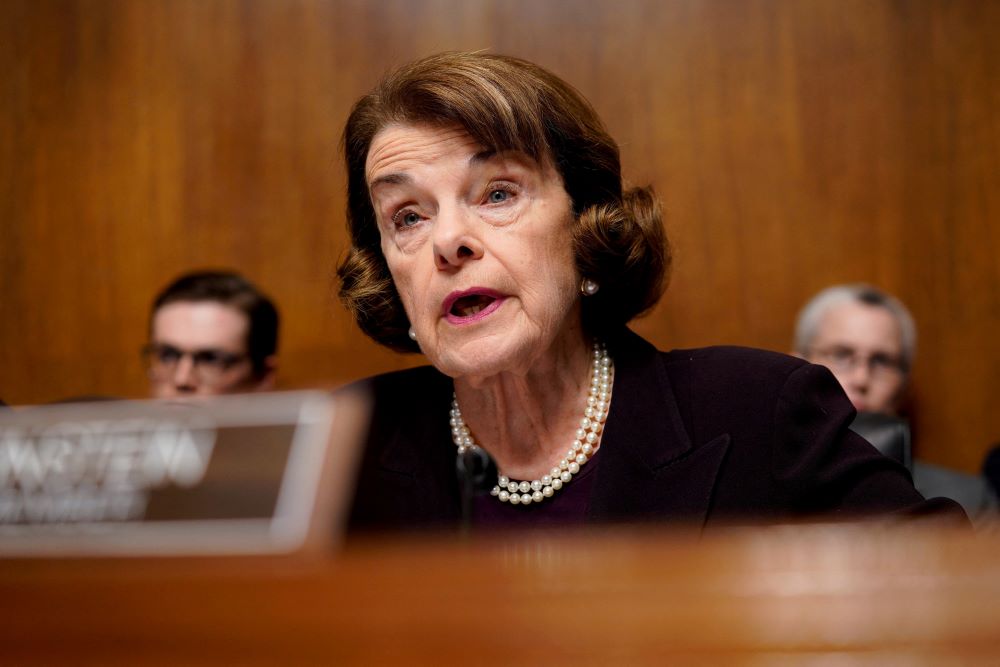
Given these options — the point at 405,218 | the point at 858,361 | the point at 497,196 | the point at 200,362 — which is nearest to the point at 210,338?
the point at 200,362

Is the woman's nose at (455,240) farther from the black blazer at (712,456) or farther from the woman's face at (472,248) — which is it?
the black blazer at (712,456)

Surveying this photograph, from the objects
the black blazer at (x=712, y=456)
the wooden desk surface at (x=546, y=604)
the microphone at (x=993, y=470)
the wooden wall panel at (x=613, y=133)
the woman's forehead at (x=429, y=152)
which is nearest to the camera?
the wooden desk surface at (x=546, y=604)

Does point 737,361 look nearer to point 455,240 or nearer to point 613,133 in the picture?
point 455,240

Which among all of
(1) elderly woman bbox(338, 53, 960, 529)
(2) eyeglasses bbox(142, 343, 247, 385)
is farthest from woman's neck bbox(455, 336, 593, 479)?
(2) eyeglasses bbox(142, 343, 247, 385)

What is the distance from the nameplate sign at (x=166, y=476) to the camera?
1.59 feet

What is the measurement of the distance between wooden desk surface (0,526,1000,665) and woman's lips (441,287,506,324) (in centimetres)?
91

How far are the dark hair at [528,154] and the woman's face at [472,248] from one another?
1.4 inches

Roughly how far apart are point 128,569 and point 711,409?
1081 mm

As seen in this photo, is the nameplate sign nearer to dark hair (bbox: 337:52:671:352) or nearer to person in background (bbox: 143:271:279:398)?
dark hair (bbox: 337:52:671:352)

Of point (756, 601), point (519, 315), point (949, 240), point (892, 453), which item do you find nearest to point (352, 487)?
point (756, 601)

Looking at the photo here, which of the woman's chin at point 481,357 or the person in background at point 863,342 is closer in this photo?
the woman's chin at point 481,357

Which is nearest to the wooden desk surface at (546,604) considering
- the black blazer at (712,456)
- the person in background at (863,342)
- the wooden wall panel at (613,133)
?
the black blazer at (712,456)

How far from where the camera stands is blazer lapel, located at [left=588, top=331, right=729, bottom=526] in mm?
1367

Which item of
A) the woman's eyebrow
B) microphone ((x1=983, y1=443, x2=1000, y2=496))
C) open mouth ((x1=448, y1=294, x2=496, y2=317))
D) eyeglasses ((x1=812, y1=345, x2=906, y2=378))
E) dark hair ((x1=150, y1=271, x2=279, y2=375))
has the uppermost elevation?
the woman's eyebrow
